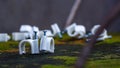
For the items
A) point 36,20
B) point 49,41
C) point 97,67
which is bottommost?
point 97,67

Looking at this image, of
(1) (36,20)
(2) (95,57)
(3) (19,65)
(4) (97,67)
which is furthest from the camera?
(1) (36,20)

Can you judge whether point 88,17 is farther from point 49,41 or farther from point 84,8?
point 49,41

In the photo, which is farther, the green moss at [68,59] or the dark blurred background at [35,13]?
the dark blurred background at [35,13]

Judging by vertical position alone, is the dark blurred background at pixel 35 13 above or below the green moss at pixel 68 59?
above

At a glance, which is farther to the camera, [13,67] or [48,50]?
[48,50]

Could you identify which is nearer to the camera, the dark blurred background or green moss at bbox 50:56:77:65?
green moss at bbox 50:56:77:65

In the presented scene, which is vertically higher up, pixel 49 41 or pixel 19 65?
pixel 49 41

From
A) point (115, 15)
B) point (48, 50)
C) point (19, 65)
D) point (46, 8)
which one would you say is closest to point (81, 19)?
point (46, 8)

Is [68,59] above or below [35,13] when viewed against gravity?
Result: below

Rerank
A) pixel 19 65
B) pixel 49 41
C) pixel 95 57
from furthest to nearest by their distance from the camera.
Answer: pixel 49 41, pixel 95 57, pixel 19 65

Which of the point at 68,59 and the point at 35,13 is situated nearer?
the point at 68,59

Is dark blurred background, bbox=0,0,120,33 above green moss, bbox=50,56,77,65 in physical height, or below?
above
